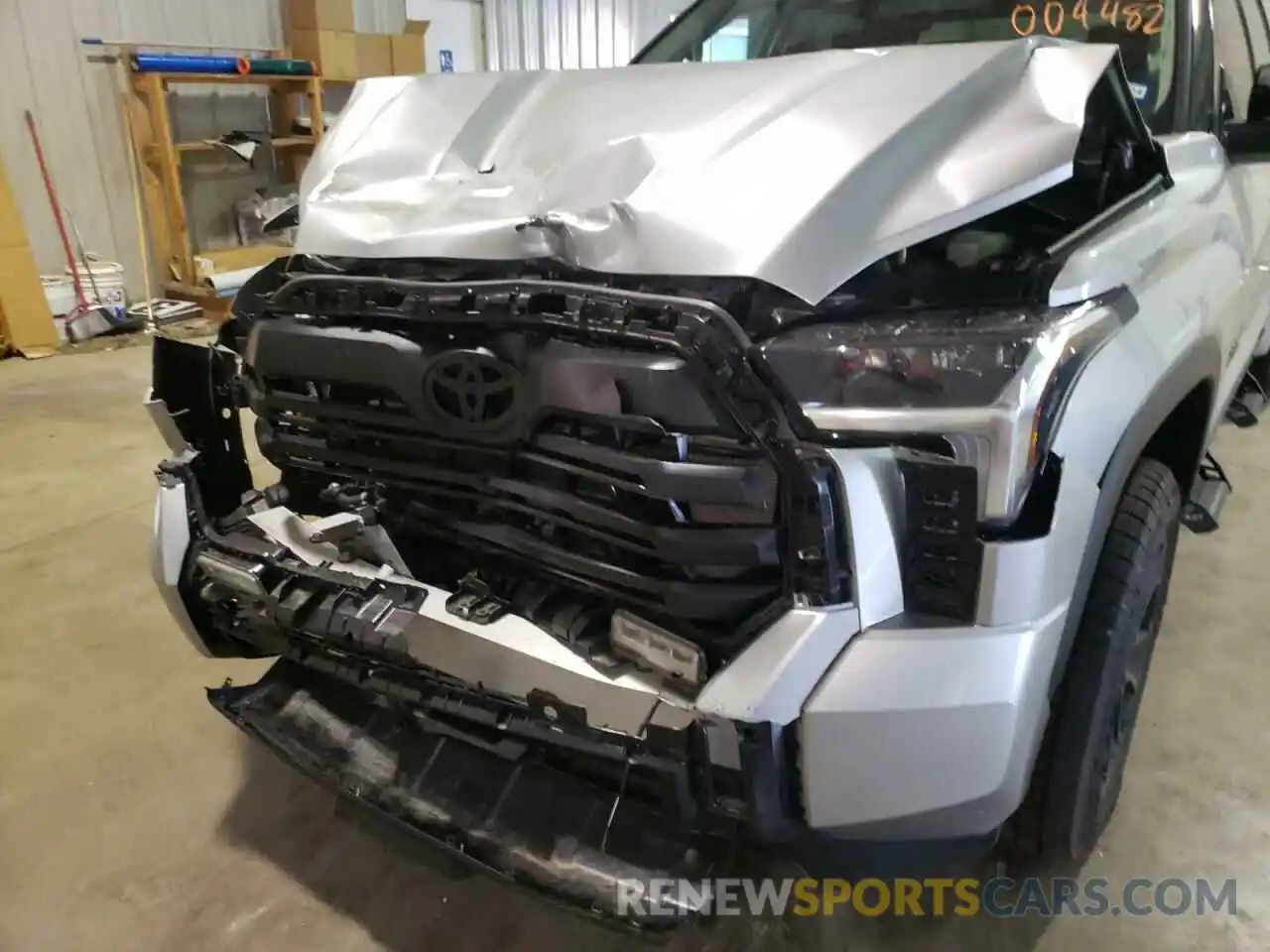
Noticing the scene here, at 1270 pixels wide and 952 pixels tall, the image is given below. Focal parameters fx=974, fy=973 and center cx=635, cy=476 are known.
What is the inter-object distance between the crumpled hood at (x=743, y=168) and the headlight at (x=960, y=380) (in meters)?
0.11

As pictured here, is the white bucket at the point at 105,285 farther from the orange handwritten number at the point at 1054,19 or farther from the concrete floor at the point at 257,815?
the orange handwritten number at the point at 1054,19

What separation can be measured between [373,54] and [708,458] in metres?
7.08

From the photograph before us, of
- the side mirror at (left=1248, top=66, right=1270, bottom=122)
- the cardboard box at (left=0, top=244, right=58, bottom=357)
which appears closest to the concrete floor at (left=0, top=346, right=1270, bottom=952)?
the side mirror at (left=1248, top=66, right=1270, bottom=122)

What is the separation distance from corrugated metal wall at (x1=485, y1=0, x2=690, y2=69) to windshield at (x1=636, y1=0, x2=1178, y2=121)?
19.4 ft

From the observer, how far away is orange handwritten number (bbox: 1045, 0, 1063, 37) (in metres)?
2.33

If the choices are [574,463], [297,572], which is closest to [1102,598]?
[574,463]

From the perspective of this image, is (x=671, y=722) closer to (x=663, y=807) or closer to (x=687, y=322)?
(x=663, y=807)

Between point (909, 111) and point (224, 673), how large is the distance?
203cm

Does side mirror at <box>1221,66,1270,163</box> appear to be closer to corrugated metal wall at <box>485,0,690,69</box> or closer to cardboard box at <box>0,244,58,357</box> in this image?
cardboard box at <box>0,244,58,357</box>

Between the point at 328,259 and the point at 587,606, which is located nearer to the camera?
the point at 587,606

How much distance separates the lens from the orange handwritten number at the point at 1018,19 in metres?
2.36

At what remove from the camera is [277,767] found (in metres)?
2.10

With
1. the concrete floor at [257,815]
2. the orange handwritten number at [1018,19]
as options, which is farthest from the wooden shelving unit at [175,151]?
the orange handwritten number at [1018,19]

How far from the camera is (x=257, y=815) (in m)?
1.96
